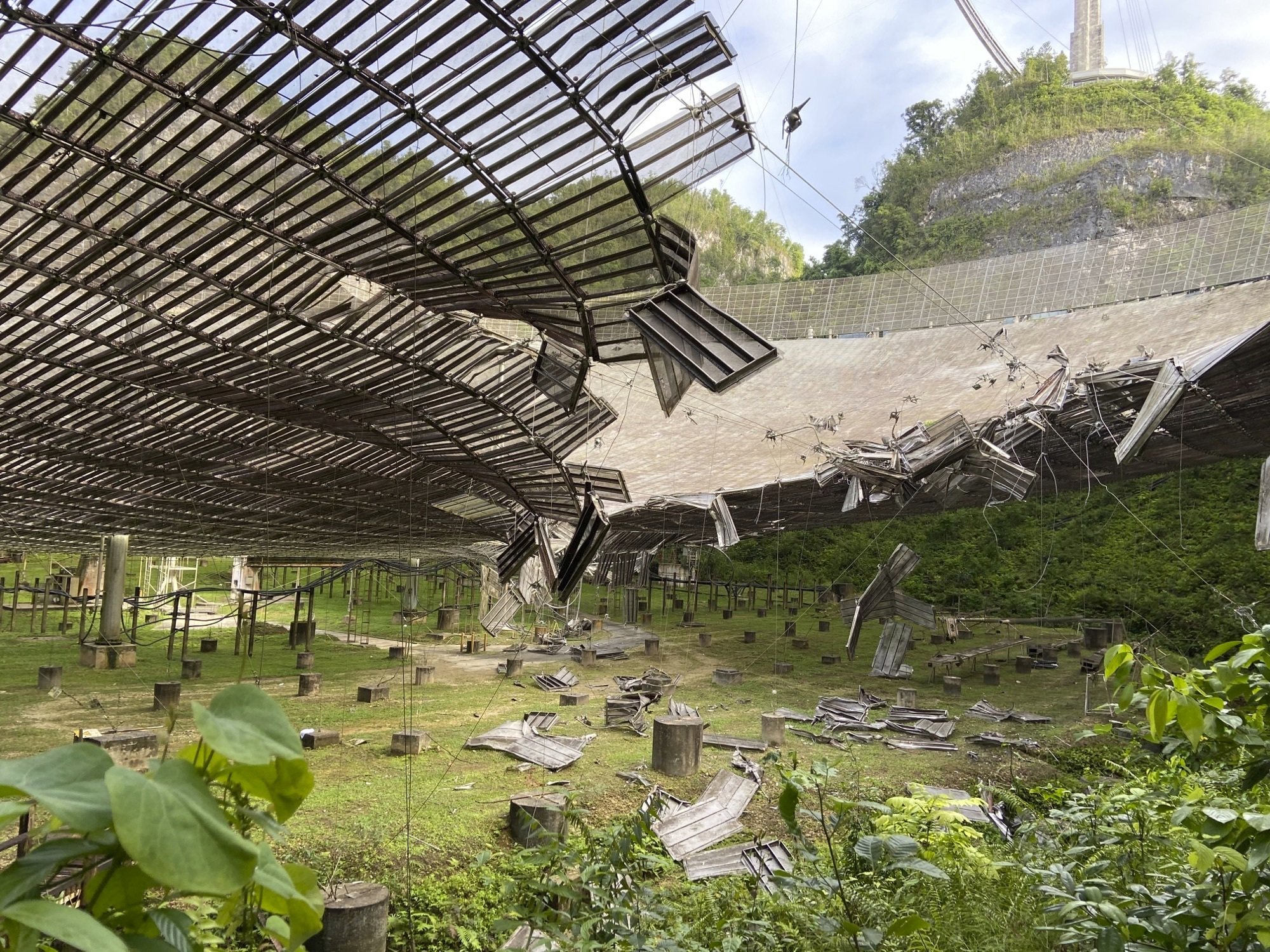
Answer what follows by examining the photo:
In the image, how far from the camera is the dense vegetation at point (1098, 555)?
1032 inches

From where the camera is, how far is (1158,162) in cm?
4172

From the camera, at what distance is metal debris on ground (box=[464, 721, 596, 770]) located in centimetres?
1283

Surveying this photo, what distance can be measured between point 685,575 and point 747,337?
2791 centimetres

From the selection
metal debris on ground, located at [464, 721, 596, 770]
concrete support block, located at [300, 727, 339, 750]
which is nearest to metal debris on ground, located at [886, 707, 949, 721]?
metal debris on ground, located at [464, 721, 596, 770]

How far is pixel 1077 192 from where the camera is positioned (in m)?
43.7

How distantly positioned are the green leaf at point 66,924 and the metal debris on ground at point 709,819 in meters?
9.07

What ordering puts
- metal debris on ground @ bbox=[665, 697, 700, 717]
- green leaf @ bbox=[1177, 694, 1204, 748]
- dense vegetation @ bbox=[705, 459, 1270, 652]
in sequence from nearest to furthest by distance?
green leaf @ bbox=[1177, 694, 1204, 748] < metal debris on ground @ bbox=[665, 697, 700, 717] < dense vegetation @ bbox=[705, 459, 1270, 652]

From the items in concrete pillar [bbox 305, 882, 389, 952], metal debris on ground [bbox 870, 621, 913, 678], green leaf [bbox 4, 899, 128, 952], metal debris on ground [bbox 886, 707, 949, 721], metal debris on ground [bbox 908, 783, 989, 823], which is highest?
green leaf [bbox 4, 899, 128, 952]

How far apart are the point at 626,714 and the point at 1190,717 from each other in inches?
551

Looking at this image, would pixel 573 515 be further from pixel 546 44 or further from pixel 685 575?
pixel 685 575

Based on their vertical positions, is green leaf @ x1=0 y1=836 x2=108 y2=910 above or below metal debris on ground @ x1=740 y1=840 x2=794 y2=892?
above

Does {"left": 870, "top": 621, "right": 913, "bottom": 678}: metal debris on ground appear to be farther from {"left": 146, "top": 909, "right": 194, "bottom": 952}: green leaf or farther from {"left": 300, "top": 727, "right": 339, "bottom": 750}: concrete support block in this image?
{"left": 146, "top": 909, "right": 194, "bottom": 952}: green leaf

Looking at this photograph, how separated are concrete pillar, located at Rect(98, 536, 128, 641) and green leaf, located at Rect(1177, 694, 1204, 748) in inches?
967

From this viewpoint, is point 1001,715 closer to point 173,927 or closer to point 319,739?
point 319,739
